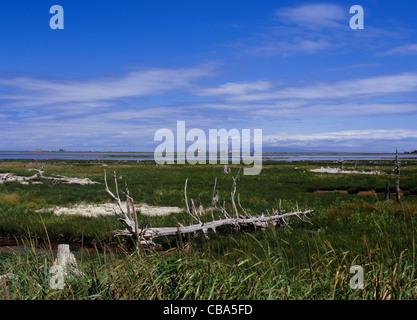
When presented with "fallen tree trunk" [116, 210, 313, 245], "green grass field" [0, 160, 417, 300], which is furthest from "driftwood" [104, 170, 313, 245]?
"green grass field" [0, 160, 417, 300]

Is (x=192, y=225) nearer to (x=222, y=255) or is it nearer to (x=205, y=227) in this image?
(x=205, y=227)

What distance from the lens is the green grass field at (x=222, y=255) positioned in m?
4.27

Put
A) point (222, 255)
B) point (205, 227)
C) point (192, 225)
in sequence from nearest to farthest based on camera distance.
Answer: point (222, 255)
point (192, 225)
point (205, 227)

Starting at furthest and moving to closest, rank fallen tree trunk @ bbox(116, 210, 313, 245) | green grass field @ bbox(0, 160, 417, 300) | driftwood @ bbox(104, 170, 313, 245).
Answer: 1. fallen tree trunk @ bbox(116, 210, 313, 245)
2. driftwood @ bbox(104, 170, 313, 245)
3. green grass field @ bbox(0, 160, 417, 300)

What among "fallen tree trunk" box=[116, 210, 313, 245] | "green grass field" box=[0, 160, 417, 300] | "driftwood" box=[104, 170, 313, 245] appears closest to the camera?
"green grass field" box=[0, 160, 417, 300]

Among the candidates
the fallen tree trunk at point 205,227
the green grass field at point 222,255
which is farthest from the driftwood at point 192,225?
the green grass field at point 222,255

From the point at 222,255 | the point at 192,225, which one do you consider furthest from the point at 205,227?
the point at 222,255

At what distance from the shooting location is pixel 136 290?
13.7ft

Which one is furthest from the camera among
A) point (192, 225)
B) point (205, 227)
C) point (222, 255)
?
point (205, 227)

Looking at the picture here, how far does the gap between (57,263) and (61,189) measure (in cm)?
2359

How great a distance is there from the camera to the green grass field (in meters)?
4.27

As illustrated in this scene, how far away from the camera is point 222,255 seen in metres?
9.65

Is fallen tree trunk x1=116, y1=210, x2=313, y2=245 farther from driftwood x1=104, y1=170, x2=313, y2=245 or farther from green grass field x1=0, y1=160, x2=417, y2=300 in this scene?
green grass field x1=0, y1=160, x2=417, y2=300

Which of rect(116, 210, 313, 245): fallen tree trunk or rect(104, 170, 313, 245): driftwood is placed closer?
rect(104, 170, 313, 245): driftwood
